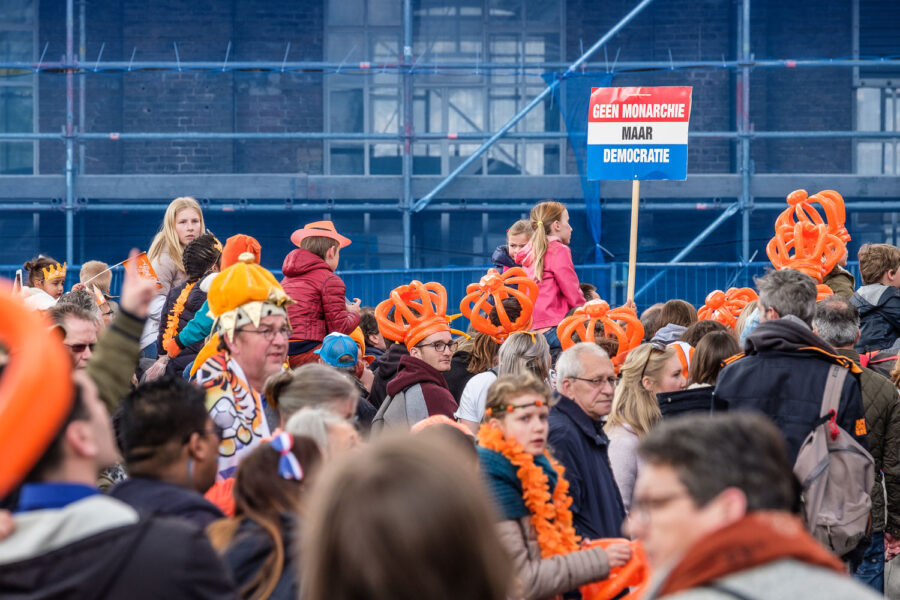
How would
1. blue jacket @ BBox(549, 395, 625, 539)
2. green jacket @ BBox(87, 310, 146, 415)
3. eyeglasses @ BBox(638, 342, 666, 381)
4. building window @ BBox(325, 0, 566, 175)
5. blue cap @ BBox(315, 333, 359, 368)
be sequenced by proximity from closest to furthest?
green jacket @ BBox(87, 310, 146, 415) → blue jacket @ BBox(549, 395, 625, 539) → eyeglasses @ BBox(638, 342, 666, 381) → blue cap @ BBox(315, 333, 359, 368) → building window @ BBox(325, 0, 566, 175)

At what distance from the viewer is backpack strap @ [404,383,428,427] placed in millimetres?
5664

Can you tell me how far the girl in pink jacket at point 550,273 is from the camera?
7750mm

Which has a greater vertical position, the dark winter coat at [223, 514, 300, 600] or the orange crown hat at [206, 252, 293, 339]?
the orange crown hat at [206, 252, 293, 339]

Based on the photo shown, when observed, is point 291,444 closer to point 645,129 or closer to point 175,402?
point 175,402

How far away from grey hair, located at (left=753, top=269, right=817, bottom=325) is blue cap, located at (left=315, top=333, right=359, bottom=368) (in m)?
2.38

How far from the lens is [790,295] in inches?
193

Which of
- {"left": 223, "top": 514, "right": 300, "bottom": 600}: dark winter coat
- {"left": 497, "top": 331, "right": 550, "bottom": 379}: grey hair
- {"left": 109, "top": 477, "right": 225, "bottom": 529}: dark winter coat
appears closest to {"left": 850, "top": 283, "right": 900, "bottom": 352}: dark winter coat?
{"left": 497, "top": 331, "right": 550, "bottom": 379}: grey hair

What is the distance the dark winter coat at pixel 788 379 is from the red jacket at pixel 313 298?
8.20ft

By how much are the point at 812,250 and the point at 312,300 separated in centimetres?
321

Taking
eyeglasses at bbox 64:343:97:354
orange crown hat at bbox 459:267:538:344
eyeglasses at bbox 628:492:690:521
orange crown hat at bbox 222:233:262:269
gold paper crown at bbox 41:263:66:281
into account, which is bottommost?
eyeglasses at bbox 628:492:690:521

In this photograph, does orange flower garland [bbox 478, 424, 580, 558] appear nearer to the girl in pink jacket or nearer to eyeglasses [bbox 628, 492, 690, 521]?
eyeglasses [bbox 628, 492, 690, 521]

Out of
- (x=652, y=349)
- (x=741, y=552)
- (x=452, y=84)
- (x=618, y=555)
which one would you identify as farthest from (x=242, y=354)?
(x=452, y=84)

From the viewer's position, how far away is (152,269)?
22.7ft

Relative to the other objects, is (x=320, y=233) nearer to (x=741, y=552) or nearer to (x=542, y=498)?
(x=542, y=498)
